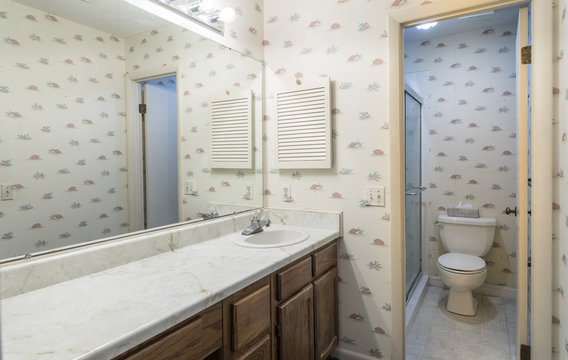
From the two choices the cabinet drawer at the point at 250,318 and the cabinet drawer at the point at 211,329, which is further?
the cabinet drawer at the point at 250,318

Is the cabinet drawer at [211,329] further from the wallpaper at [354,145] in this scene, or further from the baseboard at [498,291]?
the baseboard at [498,291]

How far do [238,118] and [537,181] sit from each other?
157 cm

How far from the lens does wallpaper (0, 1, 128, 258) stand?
105 centimetres

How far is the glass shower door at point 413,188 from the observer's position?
2.56m

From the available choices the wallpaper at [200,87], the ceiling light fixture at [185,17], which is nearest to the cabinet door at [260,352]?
the wallpaper at [200,87]

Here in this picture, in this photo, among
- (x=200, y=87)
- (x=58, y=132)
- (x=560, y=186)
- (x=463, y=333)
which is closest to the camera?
(x=58, y=132)

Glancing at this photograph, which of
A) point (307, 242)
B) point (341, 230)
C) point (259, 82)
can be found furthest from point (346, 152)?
point (259, 82)

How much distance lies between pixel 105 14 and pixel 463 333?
282 centimetres

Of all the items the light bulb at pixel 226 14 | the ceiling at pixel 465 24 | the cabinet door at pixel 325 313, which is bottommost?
the cabinet door at pixel 325 313

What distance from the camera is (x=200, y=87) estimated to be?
1753 mm

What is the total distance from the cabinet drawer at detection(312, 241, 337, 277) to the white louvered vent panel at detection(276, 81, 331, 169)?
48cm

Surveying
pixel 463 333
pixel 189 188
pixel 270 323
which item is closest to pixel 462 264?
pixel 463 333

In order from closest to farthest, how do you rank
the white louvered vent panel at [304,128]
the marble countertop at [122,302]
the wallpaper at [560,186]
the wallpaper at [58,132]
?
the marble countertop at [122,302]
the wallpaper at [58,132]
the wallpaper at [560,186]
the white louvered vent panel at [304,128]

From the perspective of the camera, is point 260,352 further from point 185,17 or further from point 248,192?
point 185,17
